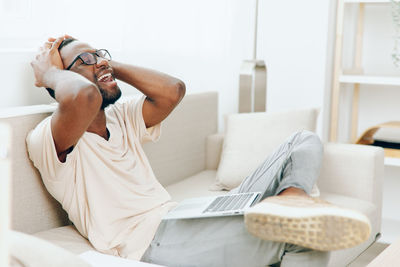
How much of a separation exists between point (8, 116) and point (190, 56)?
1.44 m

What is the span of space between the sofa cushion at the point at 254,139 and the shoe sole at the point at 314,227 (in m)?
1.08

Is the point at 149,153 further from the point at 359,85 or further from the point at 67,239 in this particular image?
the point at 359,85

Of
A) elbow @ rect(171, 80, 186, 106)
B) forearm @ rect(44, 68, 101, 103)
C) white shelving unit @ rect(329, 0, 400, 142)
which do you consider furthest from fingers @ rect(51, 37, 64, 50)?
white shelving unit @ rect(329, 0, 400, 142)

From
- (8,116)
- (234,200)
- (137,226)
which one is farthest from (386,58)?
(8,116)

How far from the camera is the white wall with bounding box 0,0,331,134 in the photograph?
203 centimetres

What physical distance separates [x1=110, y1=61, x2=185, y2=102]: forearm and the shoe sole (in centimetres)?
80

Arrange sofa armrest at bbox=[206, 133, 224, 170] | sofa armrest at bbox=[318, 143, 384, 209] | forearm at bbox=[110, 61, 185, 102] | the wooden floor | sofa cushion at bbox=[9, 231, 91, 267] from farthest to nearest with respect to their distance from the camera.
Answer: sofa armrest at bbox=[206, 133, 224, 170] < the wooden floor < sofa armrest at bbox=[318, 143, 384, 209] < forearm at bbox=[110, 61, 185, 102] < sofa cushion at bbox=[9, 231, 91, 267]

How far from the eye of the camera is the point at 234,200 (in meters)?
1.88

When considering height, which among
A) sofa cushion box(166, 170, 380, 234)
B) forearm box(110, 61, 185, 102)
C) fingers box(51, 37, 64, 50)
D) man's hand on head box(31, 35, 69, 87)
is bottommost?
sofa cushion box(166, 170, 380, 234)

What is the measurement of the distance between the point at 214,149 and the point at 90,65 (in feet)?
3.63

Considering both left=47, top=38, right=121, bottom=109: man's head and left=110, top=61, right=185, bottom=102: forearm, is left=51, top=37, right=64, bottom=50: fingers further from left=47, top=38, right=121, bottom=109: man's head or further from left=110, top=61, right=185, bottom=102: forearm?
left=110, top=61, right=185, bottom=102: forearm

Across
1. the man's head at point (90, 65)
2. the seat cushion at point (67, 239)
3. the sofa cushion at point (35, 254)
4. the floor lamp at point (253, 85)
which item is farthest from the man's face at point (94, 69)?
the floor lamp at point (253, 85)

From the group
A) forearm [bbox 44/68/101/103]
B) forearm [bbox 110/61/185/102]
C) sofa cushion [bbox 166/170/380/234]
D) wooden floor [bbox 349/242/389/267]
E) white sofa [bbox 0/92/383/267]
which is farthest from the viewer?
wooden floor [bbox 349/242/389/267]

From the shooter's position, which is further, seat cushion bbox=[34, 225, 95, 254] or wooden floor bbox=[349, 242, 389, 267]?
wooden floor bbox=[349, 242, 389, 267]
